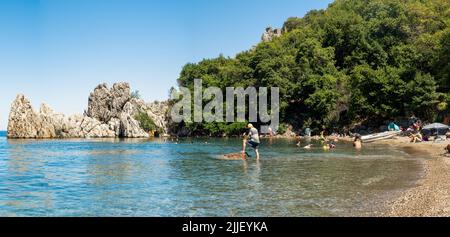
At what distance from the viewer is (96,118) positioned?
152 meters

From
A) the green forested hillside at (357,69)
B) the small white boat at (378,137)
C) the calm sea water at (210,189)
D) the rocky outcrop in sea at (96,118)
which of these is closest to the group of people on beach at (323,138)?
the small white boat at (378,137)

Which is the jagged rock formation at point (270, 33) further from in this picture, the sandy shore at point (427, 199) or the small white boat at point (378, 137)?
the sandy shore at point (427, 199)

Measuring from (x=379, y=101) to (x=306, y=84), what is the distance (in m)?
17.7

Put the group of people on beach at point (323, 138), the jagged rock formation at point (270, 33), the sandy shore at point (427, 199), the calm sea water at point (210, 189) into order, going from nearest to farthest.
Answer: the sandy shore at point (427, 199), the calm sea water at point (210, 189), the group of people on beach at point (323, 138), the jagged rock formation at point (270, 33)

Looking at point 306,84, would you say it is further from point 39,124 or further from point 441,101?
point 39,124

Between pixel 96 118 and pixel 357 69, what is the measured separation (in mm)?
88972

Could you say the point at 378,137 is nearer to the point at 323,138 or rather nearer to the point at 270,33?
the point at 323,138

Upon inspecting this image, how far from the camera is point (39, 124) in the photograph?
14038cm

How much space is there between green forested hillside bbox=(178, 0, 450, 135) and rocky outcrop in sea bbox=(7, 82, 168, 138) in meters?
21.6

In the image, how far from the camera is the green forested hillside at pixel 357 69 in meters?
80.6

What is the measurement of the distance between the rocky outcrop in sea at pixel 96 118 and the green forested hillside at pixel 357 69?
849 inches

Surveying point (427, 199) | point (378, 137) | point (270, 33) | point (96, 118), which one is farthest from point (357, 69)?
point (96, 118)

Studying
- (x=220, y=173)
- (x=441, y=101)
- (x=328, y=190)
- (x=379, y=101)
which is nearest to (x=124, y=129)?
(x=379, y=101)

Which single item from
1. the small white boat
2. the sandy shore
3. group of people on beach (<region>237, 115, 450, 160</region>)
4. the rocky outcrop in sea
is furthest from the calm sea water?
the rocky outcrop in sea
